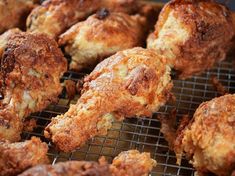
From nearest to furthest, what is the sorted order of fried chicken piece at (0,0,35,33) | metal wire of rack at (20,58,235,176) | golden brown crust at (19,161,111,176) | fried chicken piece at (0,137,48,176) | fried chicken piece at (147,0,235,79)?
golden brown crust at (19,161,111,176) < fried chicken piece at (0,137,48,176) < metal wire of rack at (20,58,235,176) < fried chicken piece at (147,0,235,79) < fried chicken piece at (0,0,35,33)

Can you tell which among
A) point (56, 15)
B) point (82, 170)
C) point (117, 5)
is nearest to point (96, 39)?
point (56, 15)

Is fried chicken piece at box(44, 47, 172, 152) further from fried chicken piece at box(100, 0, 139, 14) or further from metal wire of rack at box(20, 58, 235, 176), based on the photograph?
fried chicken piece at box(100, 0, 139, 14)

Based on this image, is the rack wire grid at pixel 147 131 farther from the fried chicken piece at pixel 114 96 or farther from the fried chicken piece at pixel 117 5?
the fried chicken piece at pixel 117 5

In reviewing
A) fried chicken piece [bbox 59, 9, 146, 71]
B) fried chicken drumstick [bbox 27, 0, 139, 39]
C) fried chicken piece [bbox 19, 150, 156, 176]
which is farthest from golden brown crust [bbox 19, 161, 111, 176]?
fried chicken drumstick [bbox 27, 0, 139, 39]

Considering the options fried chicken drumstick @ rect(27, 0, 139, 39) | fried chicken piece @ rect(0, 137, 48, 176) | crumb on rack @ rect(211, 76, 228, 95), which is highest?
fried chicken drumstick @ rect(27, 0, 139, 39)

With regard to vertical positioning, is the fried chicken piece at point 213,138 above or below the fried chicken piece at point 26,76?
below

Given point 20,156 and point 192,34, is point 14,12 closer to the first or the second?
point 192,34

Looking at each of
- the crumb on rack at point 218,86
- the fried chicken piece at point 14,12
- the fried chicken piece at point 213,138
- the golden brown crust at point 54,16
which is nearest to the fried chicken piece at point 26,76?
the golden brown crust at point 54,16
